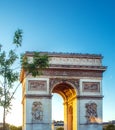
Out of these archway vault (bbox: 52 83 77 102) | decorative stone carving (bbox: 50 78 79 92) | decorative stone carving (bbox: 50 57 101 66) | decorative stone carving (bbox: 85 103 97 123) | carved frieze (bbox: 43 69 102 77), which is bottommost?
decorative stone carving (bbox: 85 103 97 123)

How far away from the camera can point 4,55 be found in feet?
78.7

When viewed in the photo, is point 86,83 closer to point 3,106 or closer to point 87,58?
point 87,58

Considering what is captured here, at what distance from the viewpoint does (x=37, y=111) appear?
3806 cm

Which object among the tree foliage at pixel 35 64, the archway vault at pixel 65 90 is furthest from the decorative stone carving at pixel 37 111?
the tree foliage at pixel 35 64

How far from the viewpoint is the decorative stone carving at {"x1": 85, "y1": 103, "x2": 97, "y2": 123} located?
38.9m

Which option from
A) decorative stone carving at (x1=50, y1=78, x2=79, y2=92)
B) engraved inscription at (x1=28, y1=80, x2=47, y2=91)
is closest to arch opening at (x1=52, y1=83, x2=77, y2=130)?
decorative stone carving at (x1=50, y1=78, x2=79, y2=92)

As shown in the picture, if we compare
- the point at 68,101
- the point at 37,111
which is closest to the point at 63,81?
the point at 37,111

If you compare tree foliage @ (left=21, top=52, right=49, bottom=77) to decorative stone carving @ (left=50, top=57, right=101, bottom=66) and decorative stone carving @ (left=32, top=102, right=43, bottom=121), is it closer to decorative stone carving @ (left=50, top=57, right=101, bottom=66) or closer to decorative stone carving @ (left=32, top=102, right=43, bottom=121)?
decorative stone carving @ (left=32, top=102, right=43, bottom=121)

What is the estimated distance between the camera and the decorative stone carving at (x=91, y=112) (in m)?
38.9

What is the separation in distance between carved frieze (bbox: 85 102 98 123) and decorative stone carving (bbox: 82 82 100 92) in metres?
1.31

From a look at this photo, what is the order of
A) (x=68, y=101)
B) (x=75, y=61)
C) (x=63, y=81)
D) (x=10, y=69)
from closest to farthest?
(x=10, y=69) < (x=63, y=81) < (x=75, y=61) < (x=68, y=101)

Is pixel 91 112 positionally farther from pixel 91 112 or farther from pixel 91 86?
pixel 91 86

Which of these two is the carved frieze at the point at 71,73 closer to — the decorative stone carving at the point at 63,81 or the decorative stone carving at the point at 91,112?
the decorative stone carving at the point at 63,81

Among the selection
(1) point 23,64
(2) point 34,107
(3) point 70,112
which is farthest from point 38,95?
(1) point 23,64
